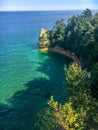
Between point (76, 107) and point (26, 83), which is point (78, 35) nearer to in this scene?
point (26, 83)

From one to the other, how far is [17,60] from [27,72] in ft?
45.5

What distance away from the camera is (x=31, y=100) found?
44.1 m

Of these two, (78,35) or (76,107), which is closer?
(76,107)

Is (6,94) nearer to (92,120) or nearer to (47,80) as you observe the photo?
(47,80)

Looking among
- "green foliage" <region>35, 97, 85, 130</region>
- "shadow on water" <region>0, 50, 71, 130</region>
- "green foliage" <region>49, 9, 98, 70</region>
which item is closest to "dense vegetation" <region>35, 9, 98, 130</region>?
"green foliage" <region>35, 97, 85, 130</region>

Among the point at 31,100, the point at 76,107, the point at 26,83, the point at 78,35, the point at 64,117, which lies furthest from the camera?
the point at 78,35

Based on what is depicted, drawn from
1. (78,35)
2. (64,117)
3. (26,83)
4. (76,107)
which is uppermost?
(78,35)

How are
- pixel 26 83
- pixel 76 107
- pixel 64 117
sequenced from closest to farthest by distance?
pixel 64 117 → pixel 76 107 → pixel 26 83

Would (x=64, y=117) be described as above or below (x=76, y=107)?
above

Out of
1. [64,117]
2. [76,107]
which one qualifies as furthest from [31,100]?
[64,117]

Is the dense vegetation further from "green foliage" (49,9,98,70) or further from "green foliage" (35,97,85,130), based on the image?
"green foliage" (49,9,98,70)

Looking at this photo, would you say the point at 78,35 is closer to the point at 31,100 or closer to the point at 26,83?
the point at 26,83

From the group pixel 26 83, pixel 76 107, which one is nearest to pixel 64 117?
pixel 76 107

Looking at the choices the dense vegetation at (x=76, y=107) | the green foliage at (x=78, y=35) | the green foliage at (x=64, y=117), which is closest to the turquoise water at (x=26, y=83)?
the dense vegetation at (x=76, y=107)
